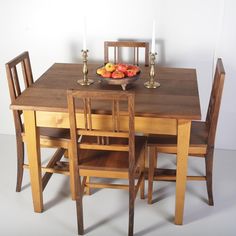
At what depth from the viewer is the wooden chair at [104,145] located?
180 cm

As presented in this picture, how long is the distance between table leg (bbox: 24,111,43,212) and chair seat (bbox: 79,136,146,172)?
0.27 meters

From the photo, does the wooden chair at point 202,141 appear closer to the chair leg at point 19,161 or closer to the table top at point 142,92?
the table top at point 142,92

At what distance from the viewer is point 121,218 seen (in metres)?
2.25

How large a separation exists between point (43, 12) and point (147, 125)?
1434 millimetres

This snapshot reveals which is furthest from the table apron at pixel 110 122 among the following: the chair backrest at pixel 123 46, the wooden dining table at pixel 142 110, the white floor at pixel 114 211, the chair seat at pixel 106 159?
the chair backrest at pixel 123 46

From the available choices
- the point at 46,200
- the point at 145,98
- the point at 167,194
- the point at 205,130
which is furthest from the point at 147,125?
the point at 46,200

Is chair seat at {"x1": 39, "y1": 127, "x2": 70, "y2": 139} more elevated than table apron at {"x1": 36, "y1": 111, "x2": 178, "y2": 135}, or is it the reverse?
table apron at {"x1": 36, "y1": 111, "x2": 178, "y2": 135}

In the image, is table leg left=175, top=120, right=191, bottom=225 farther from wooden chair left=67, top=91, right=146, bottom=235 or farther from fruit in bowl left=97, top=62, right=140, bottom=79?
fruit in bowl left=97, top=62, right=140, bottom=79

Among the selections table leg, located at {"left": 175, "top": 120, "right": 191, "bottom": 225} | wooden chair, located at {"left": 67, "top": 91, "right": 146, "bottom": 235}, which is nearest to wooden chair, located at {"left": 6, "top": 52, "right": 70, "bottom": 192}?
wooden chair, located at {"left": 67, "top": 91, "right": 146, "bottom": 235}

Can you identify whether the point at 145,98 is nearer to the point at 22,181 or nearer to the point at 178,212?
the point at 178,212

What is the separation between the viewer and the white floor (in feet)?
7.05

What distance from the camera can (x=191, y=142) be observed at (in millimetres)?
2164

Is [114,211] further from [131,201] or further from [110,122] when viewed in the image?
[110,122]

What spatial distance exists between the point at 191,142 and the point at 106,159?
0.53 meters
